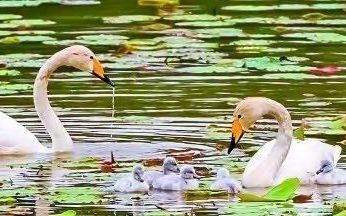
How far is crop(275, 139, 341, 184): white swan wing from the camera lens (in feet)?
43.6

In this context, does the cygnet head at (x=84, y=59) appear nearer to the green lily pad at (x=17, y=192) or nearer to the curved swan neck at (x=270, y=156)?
the curved swan neck at (x=270, y=156)

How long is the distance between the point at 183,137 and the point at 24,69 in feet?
15.5

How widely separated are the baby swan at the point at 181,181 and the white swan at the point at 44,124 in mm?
2326

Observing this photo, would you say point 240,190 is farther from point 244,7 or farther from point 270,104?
point 244,7

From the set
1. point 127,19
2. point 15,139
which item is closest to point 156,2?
point 127,19

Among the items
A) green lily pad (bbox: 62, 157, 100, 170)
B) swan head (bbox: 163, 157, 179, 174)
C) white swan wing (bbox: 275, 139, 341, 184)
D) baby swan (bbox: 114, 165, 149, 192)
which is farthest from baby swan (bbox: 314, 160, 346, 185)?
green lily pad (bbox: 62, 157, 100, 170)

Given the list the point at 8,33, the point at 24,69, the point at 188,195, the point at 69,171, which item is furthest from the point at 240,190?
the point at 8,33

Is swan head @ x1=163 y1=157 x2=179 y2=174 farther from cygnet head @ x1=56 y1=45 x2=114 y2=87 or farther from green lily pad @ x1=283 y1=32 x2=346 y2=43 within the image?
green lily pad @ x1=283 y1=32 x2=346 y2=43

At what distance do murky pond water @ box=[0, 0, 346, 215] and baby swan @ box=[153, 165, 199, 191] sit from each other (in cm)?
10

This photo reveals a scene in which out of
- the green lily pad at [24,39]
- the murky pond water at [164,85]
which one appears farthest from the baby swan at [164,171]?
the green lily pad at [24,39]

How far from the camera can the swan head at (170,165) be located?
1296 centimetres

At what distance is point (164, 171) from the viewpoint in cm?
1297

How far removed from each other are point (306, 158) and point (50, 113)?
2.92 meters

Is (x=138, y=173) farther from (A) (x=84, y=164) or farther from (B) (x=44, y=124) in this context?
(B) (x=44, y=124)
